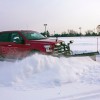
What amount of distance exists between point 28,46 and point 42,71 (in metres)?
3.51

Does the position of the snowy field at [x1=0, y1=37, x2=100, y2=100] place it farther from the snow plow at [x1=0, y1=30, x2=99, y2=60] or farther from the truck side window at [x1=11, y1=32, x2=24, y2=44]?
the truck side window at [x1=11, y1=32, x2=24, y2=44]

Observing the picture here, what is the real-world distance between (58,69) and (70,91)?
7.97ft

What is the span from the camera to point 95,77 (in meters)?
10.4

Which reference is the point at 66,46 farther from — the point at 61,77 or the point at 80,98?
the point at 80,98

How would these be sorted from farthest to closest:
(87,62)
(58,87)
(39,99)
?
1. (87,62)
2. (58,87)
3. (39,99)

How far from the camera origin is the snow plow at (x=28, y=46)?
13.8m

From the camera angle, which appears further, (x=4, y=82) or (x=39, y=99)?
(x=4, y=82)

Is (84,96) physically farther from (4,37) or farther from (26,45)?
(4,37)

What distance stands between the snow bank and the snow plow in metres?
1.54

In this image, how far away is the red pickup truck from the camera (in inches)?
543

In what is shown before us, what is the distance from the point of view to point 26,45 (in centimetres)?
1416

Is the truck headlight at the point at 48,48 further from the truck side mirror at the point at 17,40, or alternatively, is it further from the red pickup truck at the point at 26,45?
the truck side mirror at the point at 17,40

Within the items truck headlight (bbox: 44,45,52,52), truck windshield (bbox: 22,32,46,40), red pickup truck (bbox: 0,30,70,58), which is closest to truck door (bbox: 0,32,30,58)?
red pickup truck (bbox: 0,30,70,58)

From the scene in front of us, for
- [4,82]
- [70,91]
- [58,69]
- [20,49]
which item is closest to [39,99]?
[70,91]
